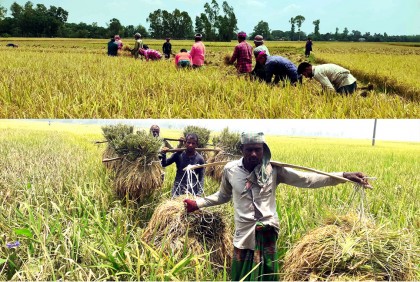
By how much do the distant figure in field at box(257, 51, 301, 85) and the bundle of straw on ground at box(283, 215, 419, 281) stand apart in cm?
349

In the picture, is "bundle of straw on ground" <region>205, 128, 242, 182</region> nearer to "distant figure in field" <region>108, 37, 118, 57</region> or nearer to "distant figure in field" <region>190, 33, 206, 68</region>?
"distant figure in field" <region>190, 33, 206, 68</region>

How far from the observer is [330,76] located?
6.25m

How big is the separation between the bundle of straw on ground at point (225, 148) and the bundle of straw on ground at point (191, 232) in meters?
1.83

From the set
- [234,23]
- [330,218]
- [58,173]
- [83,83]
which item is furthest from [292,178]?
[234,23]

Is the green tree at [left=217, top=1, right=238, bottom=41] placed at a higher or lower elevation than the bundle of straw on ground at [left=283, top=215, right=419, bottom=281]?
higher

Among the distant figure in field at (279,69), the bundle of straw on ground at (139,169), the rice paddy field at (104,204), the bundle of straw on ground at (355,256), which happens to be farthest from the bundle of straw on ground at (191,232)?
the distant figure in field at (279,69)

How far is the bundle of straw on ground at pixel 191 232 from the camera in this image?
3533 millimetres

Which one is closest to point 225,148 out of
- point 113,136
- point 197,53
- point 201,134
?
point 201,134

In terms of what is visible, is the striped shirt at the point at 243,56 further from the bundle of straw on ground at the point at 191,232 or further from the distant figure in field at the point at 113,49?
the distant figure in field at the point at 113,49

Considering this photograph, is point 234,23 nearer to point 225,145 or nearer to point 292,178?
point 225,145

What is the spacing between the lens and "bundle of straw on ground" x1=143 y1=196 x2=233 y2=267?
11.6 feet

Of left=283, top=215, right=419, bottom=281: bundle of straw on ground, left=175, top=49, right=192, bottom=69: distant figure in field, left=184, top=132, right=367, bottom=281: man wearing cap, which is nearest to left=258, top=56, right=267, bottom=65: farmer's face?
left=175, top=49, right=192, bottom=69: distant figure in field

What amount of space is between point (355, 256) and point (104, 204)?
108 inches

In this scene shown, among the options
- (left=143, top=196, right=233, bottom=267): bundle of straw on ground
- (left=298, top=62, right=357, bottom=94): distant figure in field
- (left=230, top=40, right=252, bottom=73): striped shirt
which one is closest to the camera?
(left=143, top=196, right=233, bottom=267): bundle of straw on ground
